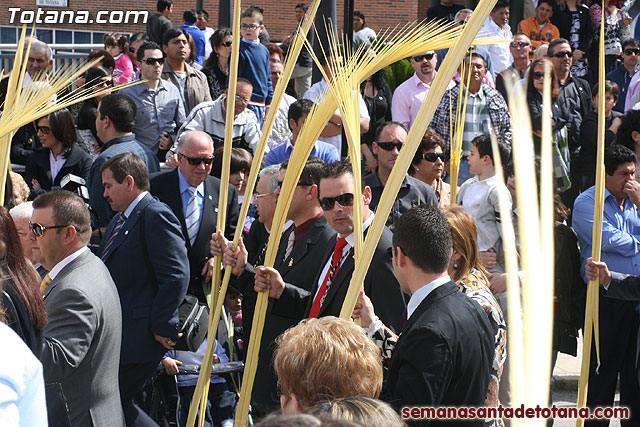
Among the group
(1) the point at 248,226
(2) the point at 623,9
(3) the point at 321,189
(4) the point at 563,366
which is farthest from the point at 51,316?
(2) the point at 623,9

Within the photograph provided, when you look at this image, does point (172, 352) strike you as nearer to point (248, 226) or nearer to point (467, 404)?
point (248, 226)

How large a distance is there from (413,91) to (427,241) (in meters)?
5.09

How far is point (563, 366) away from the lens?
24.0 ft

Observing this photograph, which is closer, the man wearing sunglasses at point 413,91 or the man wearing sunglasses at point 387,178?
the man wearing sunglasses at point 387,178

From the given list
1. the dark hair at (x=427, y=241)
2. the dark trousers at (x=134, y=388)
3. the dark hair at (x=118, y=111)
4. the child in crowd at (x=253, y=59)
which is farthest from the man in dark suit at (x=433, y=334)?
the child in crowd at (x=253, y=59)

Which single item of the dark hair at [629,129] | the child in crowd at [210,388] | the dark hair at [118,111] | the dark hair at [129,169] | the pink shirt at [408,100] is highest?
the pink shirt at [408,100]

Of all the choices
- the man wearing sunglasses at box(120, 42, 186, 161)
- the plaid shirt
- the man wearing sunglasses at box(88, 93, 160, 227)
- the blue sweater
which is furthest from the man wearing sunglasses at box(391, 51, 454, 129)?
the man wearing sunglasses at box(88, 93, 160, 227)

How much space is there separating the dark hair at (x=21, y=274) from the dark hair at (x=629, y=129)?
441cm

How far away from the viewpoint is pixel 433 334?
2750mm

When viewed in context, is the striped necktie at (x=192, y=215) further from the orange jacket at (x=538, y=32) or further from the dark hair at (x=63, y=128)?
the orange jacket at (x=538, y=32)

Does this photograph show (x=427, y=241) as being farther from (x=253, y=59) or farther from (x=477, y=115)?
(x=253, y=59)

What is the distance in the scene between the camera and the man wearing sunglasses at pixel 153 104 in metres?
7.62

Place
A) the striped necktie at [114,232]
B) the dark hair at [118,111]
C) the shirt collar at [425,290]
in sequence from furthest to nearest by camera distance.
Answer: the dark hair at [118,111] → the striped necktie at [114,232] → the shirt collar at [425,290]

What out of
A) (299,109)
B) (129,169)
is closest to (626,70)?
(299,109)
